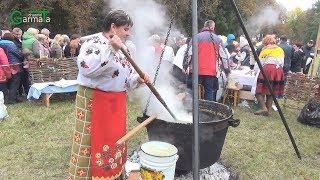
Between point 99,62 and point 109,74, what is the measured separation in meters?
0.18

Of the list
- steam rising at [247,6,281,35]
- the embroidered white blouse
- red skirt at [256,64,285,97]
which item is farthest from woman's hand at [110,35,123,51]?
steam rising at [247,6,281,35]

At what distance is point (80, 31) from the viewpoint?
19656mm

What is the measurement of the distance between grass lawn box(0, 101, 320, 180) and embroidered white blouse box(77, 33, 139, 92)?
2.01 metres

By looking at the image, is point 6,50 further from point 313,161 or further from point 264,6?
point 264,6

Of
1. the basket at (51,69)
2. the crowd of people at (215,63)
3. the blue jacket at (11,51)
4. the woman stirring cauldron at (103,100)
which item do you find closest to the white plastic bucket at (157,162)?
the woman stirring cauldron at (103,100)

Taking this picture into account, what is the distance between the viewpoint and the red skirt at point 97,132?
330 cm

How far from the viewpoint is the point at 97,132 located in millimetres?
3332

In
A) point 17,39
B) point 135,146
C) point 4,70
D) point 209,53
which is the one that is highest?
point 209,53

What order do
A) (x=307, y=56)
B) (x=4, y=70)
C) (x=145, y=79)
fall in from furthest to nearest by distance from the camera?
(x=307, y=56), (x=4, y=70), (x=145, y=79)

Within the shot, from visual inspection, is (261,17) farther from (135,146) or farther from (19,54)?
(135,146)

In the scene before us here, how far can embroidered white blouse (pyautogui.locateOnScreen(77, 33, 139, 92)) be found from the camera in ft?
10.1

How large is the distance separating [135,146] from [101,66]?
118 inches

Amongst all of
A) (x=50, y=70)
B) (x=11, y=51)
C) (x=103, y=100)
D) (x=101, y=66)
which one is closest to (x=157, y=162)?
(x=103, y=100)

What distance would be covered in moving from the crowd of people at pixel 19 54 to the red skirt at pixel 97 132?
5711mm
